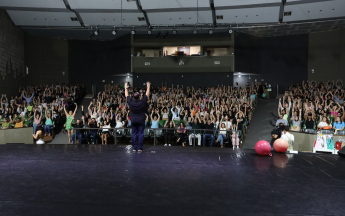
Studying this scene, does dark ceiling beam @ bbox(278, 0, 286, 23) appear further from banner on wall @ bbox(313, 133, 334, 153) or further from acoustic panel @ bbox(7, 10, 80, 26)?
acoustic panel @ bbox(7, 10, 80, 26)

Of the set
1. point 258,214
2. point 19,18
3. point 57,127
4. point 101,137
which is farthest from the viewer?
point 19,18

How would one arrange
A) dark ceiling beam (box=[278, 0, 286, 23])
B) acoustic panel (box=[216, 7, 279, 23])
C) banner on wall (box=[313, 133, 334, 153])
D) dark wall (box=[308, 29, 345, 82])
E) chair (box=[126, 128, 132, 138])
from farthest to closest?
dark wall (box=[308, 29, 345, 82]) < acoustic panel (box=[216, 7, 279, 23]) < dark ceiling beam (box=[278, 0, 286, 23]) < chair (box=[126, 128, 132, 138]) < banner on wall (box=[313, 133, 334, 153])

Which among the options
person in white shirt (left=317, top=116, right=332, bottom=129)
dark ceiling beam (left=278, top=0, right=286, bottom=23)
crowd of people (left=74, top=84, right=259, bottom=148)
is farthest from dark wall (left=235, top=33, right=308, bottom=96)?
A: person in white shirt (left=317, top=116, right=332, bottom=129)

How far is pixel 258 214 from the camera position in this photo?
2785 millimetres

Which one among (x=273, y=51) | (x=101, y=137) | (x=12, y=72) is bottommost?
(x=101, y=137)

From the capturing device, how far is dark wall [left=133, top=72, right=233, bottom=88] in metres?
20.7

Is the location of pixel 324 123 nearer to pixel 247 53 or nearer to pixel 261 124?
pixel 261 124

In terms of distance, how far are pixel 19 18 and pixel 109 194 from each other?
17.4 m

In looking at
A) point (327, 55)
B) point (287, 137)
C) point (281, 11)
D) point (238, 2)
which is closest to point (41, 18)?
point (238, 2)

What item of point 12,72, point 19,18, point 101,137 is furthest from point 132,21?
point 101,137

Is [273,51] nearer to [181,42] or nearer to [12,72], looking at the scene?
[181,42]

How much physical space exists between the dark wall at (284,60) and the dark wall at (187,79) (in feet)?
11.8

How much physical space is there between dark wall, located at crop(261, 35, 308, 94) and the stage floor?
16924 mm

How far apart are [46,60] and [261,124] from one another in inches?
677
